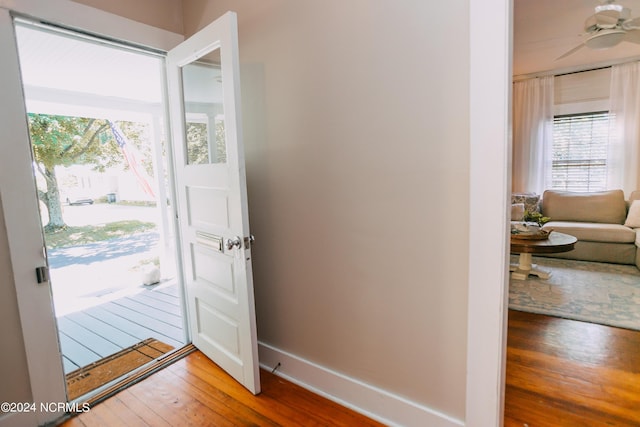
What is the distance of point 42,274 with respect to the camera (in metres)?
1.66

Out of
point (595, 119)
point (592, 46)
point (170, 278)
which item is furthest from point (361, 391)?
point (595, 119)

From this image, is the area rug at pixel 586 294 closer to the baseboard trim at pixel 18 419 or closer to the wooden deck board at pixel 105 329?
the wooden deck board at pixel 105 329

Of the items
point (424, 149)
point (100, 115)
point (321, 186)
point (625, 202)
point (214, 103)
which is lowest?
point (625, 202)

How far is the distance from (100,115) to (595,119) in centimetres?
709

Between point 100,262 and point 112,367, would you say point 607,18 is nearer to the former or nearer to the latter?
point 112,367

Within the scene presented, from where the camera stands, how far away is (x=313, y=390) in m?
1.86

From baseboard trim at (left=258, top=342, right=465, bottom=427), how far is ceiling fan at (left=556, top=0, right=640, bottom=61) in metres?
3.20

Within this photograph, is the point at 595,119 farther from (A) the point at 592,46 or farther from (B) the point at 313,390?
(B) the point at 313,390

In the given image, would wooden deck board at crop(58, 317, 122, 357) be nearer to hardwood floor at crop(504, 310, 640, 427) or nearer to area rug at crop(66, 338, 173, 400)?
area rug at crop(66, 338, 173, 400)

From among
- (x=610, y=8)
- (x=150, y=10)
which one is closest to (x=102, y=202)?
(x=150, y=10)

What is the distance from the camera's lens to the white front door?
1667 millimetres

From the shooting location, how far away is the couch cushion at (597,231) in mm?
3736

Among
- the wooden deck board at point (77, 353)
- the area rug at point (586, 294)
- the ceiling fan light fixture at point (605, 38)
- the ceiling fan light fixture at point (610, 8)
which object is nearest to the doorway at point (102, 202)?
the wooden deck board at point (77, 353)

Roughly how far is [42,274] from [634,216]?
5.76 meters
